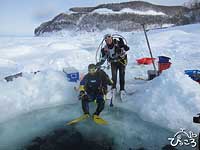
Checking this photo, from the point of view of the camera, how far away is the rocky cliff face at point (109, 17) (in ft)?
232

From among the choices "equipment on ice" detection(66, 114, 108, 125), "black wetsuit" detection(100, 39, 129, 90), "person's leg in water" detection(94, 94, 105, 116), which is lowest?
"equipment on ice" detection(66, 114, 108, 125)

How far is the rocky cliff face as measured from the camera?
70625 mm

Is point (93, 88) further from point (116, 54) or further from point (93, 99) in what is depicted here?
point (116, 54)

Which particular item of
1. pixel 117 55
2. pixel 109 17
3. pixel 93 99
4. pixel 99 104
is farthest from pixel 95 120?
pixel 109 17

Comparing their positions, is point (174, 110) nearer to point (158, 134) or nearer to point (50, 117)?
point (158, 134)

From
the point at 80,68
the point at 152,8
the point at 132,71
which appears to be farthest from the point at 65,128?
the point at 152,8

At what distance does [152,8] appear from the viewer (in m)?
80.0

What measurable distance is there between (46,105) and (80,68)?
15.4 feet

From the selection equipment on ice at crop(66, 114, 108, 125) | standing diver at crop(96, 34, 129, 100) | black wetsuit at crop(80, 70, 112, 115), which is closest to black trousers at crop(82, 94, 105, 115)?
black wetsuit at crop(80, 70, 112, 115)

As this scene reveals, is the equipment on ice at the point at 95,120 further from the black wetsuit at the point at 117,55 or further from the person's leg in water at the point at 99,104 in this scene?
the black wetsuit at the point at 117,55

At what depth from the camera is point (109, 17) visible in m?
75.3

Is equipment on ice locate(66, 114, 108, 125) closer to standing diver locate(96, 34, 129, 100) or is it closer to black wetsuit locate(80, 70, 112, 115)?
black wetsuit locate(80, 70, 112, 115)

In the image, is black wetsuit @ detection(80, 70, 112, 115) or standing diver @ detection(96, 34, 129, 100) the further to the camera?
standing diver @ detection(96, 34, 129, 100)

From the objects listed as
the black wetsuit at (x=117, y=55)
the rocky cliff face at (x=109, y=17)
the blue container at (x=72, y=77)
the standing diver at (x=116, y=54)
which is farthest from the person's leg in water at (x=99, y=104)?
the rocky cliff face at (x=109, y=17)
